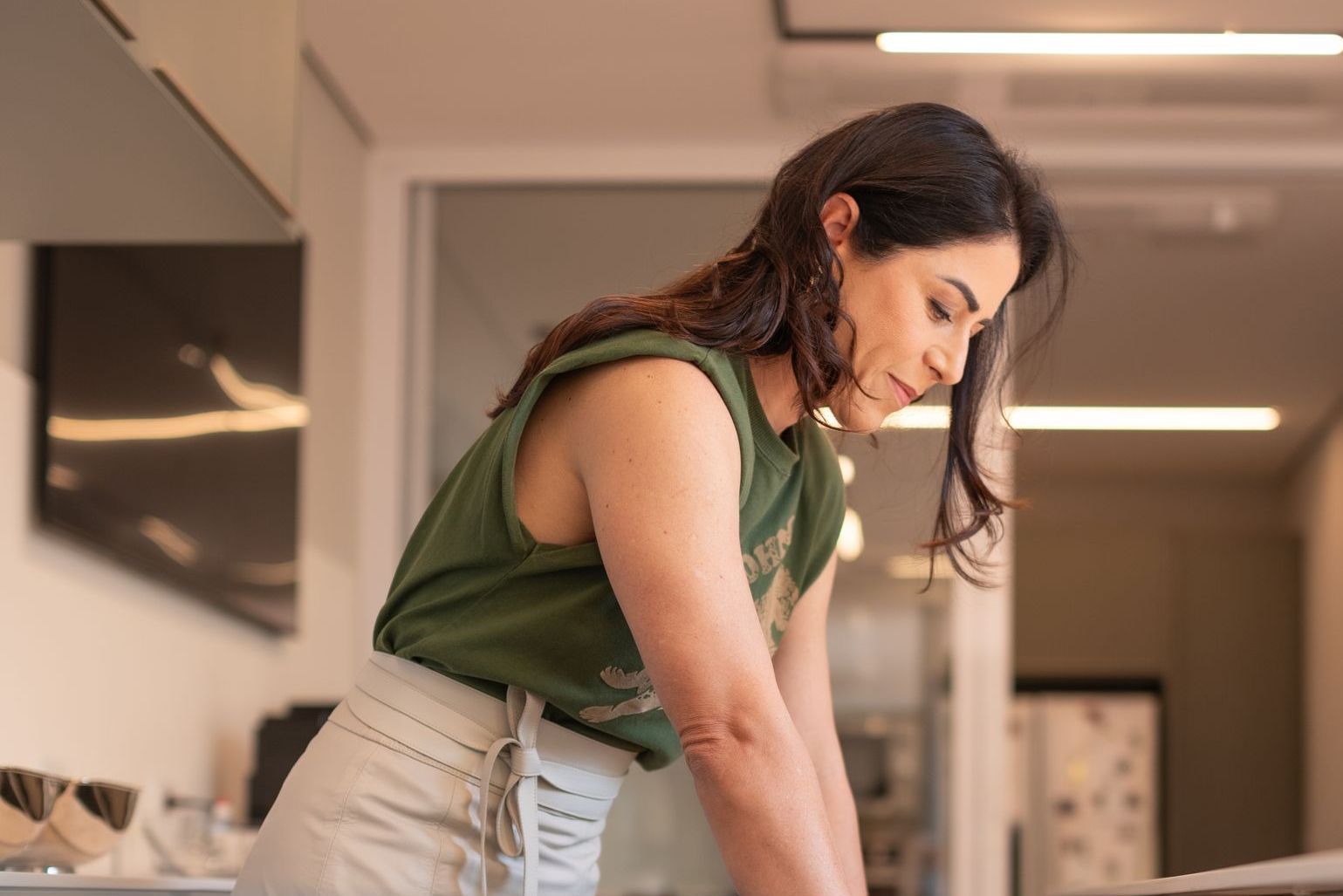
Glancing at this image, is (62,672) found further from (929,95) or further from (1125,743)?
(1125,743)

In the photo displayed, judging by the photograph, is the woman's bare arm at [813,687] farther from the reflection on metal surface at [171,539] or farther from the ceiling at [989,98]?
the ceiling at [989,98]

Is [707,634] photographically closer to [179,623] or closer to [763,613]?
[763,613]

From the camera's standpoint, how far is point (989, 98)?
3557mm

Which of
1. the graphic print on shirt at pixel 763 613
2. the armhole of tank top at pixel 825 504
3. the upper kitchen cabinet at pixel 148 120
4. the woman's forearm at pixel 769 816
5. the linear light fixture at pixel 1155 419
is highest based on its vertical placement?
the linear light fixture at pixel 1155 419

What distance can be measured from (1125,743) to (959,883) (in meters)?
3.21

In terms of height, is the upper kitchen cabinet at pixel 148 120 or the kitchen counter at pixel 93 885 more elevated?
the upper kitchen cabinet at pixel 148 120

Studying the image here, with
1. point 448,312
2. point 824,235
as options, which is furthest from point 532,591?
point 448,312

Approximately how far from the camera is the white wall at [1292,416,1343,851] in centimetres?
600

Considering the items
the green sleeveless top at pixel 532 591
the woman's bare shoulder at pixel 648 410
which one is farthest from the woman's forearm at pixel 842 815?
the woman's bare shoulder at pixel 648 410

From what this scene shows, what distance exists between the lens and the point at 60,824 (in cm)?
167

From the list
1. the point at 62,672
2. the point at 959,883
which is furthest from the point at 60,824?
the point at 959,883

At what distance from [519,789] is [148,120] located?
0.77 meters

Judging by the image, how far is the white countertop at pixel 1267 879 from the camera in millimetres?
726

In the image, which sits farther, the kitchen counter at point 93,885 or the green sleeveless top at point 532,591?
the kitchen counter at point 93,885
